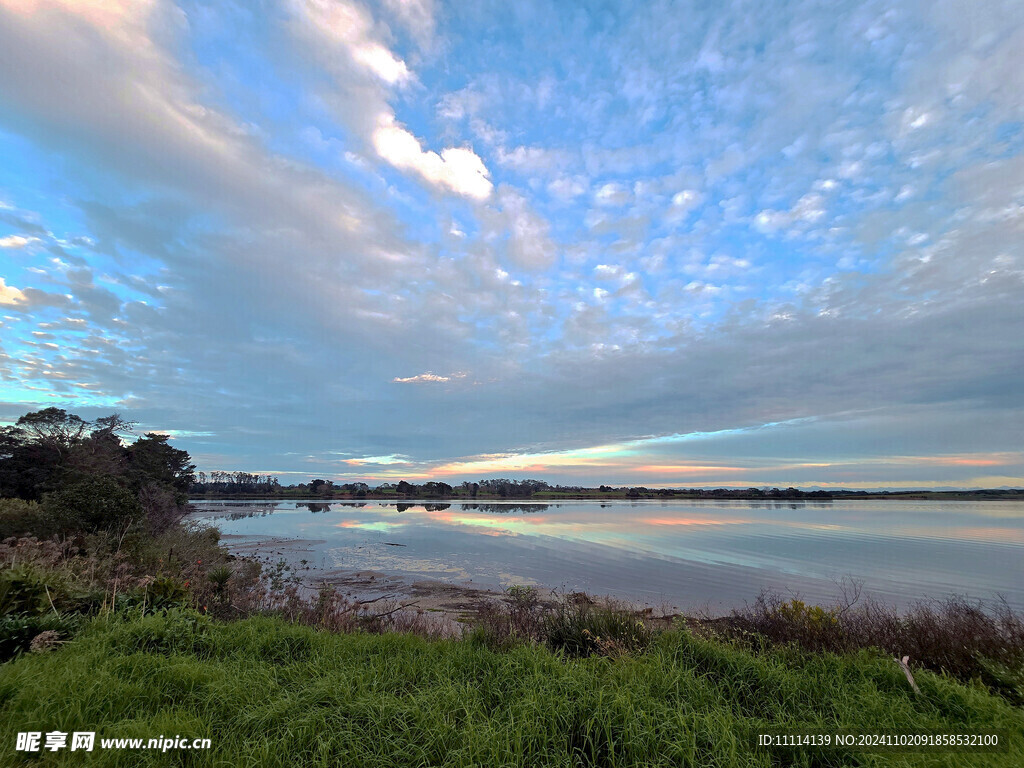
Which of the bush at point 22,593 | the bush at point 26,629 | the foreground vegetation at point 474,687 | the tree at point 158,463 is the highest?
the tree at point 158,463

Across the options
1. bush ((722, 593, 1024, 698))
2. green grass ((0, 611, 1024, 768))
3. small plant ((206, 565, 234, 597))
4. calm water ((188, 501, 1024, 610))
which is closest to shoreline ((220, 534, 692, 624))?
calm water ((188, 501, 1024, 610))

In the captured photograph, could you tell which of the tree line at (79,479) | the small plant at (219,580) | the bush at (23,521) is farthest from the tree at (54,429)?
the small plant at (219,580)

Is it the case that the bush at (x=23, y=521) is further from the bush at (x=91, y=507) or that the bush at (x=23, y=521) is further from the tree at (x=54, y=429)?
the tree at (x=54, y=429)

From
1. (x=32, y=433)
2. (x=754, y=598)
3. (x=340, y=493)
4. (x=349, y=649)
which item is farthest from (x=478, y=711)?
(x=340, y=493)

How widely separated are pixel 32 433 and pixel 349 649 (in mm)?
35833

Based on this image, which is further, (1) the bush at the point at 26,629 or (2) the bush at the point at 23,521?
(2) the bush at the point at 23,521

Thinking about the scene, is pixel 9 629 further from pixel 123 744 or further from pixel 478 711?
pixel 478 711

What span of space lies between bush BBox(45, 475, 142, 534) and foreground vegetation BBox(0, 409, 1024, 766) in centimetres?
760

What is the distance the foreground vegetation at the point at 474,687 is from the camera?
13.3 feet

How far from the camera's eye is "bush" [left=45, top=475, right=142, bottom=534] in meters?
15.7

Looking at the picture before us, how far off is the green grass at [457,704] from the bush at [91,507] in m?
12.8

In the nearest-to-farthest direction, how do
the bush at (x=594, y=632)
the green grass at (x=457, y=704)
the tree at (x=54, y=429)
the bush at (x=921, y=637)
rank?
the green grass at (x=457, y=704), the bush at (x=921, y=637), the bush at (x=594, y=632), the tree at (x=54, y=429)

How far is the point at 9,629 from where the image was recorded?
6.04 meters

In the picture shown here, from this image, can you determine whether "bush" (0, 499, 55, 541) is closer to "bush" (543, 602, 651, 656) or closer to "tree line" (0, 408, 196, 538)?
"tree line" (0, 408, 196, 538)
